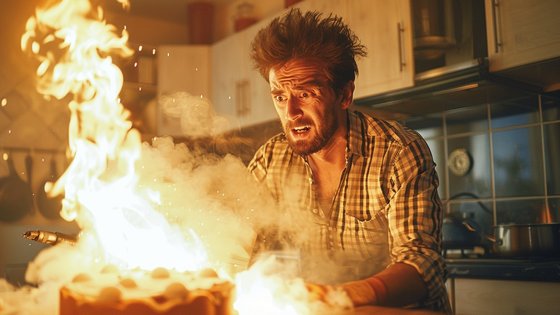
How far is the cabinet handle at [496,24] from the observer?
246cm

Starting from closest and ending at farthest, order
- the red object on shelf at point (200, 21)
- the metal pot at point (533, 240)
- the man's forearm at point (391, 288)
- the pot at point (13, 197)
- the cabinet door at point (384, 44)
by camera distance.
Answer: the man's forearm at point (391, 288) < the metal pot at point (533, 240) < the cabinet door at point (384, 44) < the pot at point (13, 197) < the red object on shelf at point (200, 21)

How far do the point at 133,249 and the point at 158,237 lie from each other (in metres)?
0.06

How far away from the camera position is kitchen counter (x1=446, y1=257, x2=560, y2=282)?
2067 mm

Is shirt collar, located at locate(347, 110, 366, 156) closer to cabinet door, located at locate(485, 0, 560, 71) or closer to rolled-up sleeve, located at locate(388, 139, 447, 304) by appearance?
rolled-up sleeve, located at locate(388, 139, 447, 304)

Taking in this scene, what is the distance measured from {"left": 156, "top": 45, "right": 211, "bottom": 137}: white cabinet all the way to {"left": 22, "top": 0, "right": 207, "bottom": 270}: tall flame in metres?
2.27

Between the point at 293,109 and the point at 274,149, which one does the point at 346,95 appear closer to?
the point at 293,109

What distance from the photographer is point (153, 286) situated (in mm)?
917

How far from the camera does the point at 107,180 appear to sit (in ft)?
4.82

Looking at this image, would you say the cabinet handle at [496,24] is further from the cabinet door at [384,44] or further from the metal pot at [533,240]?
the metal pot at [533,240]

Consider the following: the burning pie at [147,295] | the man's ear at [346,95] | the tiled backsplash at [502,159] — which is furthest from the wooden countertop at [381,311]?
the tiled backsplash at [502,159]

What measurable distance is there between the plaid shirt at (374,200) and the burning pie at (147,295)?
0.55 meters

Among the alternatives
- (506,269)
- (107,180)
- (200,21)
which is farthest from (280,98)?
(200,21)

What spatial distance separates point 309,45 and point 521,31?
1.16m

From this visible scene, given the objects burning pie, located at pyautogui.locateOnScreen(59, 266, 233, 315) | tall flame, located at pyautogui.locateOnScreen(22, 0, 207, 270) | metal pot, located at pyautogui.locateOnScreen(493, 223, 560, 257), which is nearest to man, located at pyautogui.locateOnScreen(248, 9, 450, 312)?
tall flame, located at pyautogui.locateOnScreen(22, 0, 207, 270)
